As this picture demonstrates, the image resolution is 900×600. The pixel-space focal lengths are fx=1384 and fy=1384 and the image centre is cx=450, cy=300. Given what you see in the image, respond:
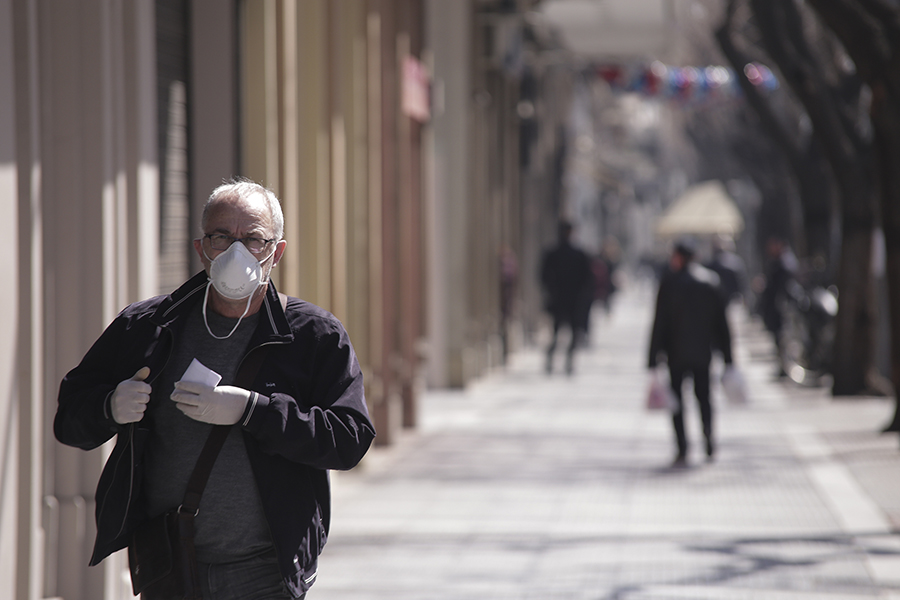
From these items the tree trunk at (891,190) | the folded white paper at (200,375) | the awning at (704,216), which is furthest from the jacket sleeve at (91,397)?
the awning at (704,216)

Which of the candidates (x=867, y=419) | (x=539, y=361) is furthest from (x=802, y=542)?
(x=539, y=361)

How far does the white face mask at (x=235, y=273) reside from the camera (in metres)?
3.23

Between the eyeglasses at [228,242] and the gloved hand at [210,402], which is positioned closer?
the gloved hand at [210,402]

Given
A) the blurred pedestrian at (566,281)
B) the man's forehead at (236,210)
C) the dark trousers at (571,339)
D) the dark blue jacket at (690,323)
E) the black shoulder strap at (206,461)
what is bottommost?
the dark trousers at (571,339)

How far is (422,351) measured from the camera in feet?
49.2

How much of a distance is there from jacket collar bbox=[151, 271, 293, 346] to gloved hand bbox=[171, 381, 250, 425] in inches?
8.9

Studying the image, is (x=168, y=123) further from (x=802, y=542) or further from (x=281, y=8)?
(x=802, y=542)

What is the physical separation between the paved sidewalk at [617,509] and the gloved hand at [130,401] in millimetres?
3641

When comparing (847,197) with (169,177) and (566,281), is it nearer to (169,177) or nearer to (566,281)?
(566,281)

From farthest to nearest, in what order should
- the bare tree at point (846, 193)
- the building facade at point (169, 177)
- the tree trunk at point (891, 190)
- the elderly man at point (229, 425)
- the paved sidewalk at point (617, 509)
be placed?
the bare tree at point (846, 193)
the tree trunk at point (891, 190)
the paved sidewalk at point (617, 509)
the building facade at point (169, 177)
the elderly man at point (229, 425)

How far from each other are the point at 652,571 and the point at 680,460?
3.91m

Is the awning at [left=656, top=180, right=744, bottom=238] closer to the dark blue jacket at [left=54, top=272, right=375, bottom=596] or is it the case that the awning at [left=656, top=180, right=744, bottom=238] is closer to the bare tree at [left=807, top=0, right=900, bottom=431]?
the bare tree at [left=807, top=0, right=900, bottom=431]

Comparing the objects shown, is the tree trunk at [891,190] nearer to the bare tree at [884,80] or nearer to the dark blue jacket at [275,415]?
the bare tree at [884,80]

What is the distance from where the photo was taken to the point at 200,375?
3.11m
